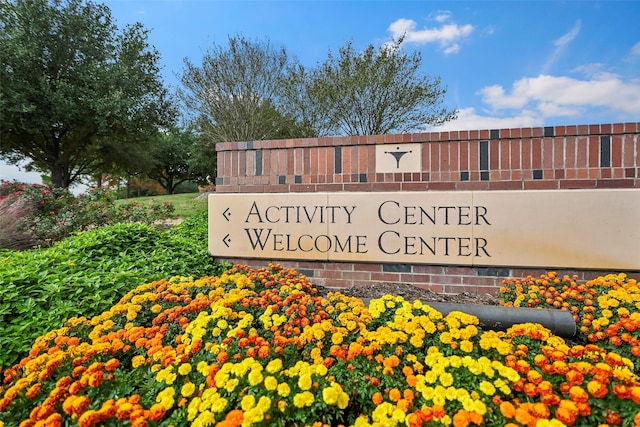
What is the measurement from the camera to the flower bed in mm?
1241

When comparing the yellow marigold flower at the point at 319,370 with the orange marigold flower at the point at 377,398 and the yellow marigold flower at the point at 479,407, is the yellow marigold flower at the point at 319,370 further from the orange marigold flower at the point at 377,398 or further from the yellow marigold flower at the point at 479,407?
the yellow marigold flower at the point at 479,407

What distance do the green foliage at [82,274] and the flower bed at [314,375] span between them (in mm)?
291

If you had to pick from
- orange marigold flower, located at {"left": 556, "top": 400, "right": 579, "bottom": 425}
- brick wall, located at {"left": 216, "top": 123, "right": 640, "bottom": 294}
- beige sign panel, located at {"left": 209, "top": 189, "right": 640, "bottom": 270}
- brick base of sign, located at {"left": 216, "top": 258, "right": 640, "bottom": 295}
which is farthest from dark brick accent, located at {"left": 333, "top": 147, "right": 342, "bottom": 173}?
orange marigold flower, located at {"left": 556, "top": 400, "right": 579, "bottom": 425}

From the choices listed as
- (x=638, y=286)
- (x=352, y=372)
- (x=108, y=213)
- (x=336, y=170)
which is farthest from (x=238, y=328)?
(x=108, y=213)

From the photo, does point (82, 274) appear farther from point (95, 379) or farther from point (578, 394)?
point (578, 394)

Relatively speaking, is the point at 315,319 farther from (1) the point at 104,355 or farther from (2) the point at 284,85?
(2) the point at 284,85

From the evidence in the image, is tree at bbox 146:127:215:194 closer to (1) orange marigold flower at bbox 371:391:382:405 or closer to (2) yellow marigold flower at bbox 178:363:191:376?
(2) yellow marigold flower at bbox 178:363:191:376

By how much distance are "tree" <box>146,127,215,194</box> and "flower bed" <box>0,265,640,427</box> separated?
843 inches

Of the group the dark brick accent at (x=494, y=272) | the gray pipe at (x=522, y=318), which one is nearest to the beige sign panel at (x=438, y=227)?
the dark brick accent at (x=494, y=272)

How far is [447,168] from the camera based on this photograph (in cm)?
312

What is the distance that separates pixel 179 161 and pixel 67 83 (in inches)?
631

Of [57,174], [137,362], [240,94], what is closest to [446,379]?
[137,362]

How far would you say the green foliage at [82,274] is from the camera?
6.97 ft

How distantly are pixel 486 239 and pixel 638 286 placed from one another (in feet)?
3.57
